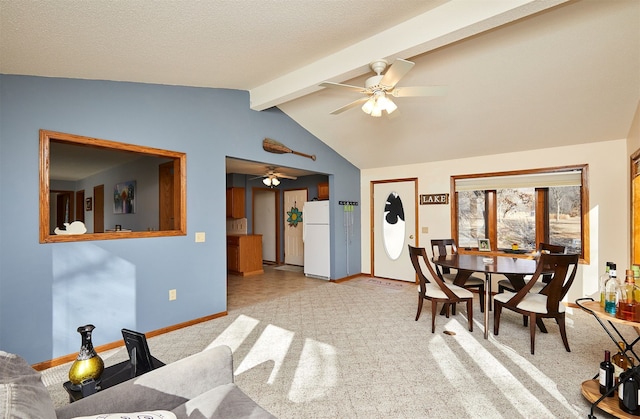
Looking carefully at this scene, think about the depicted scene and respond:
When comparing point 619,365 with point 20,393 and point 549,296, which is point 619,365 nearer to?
point 549,296

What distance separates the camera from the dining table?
2990 millimetres

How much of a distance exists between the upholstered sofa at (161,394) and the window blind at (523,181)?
4622 mm

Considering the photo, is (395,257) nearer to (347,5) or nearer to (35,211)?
(347,5)

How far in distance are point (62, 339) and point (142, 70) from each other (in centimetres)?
246

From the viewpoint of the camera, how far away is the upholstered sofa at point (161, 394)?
0.95 m

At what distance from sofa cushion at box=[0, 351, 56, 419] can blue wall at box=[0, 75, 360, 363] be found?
191 cm

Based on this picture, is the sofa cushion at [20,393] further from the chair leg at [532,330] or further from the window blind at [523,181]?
the window blind at [523,181]

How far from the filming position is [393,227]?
19.2 ft

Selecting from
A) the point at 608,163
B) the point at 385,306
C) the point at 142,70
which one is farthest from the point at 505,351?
the point at 142,70

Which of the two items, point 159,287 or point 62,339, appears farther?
point 159,287

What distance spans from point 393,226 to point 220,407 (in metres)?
4.92

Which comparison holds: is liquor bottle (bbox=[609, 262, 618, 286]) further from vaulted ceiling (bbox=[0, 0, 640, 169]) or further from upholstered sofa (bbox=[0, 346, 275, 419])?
upholstered sofa (bbox=[0, 346, 275, 419])

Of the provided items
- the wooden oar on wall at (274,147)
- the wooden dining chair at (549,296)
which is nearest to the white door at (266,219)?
the wooden oar on wall at (274,147)

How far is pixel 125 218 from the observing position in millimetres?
5918
